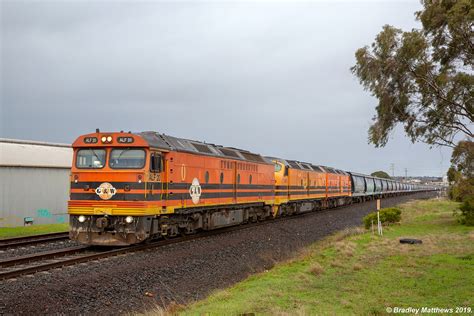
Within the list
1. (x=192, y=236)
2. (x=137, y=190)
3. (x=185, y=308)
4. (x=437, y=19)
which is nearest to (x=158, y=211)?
(x=137, y=190)

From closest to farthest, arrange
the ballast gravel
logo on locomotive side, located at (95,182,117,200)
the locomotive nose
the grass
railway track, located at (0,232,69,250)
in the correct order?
the grass → the ballast gravel → the locomotive nose → logo on locomotive side, located at (95,182,117,200) → railway track, located at (0,232,69,250)

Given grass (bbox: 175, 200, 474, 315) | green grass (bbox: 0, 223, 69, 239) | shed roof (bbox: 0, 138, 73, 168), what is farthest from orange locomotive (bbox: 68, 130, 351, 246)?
shed roof (bbox: 0, 138, 73, 168)

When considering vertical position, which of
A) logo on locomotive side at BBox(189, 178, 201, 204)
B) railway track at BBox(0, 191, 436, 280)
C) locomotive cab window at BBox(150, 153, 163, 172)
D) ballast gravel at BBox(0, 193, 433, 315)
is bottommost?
ballast gravel at BBox(0, 193, 433, 315)

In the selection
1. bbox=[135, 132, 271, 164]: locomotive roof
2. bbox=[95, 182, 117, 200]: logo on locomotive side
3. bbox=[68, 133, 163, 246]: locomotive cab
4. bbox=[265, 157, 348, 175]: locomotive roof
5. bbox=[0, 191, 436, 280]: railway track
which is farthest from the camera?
bbox=[265, 157, 348, 175]: locomotive roof

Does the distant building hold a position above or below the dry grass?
above

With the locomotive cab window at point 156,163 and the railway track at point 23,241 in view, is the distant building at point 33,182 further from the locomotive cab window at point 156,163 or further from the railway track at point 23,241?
the locomotive cab window at point 156,163

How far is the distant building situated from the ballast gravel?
53.7 ft

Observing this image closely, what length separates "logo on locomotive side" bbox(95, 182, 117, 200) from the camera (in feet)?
51.9

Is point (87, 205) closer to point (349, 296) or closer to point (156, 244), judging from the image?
point (156, 244)

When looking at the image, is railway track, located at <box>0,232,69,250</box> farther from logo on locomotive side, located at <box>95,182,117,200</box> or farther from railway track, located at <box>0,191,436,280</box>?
logo on locomotive side, located at <box>95,182,117,200</box>

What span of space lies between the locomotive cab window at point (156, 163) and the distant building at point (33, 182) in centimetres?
1661

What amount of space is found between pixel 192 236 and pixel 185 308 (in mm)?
10800

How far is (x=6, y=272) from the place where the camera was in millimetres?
11578

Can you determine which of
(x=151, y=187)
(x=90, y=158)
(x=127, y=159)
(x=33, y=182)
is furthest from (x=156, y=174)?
(x=33, y=182)
